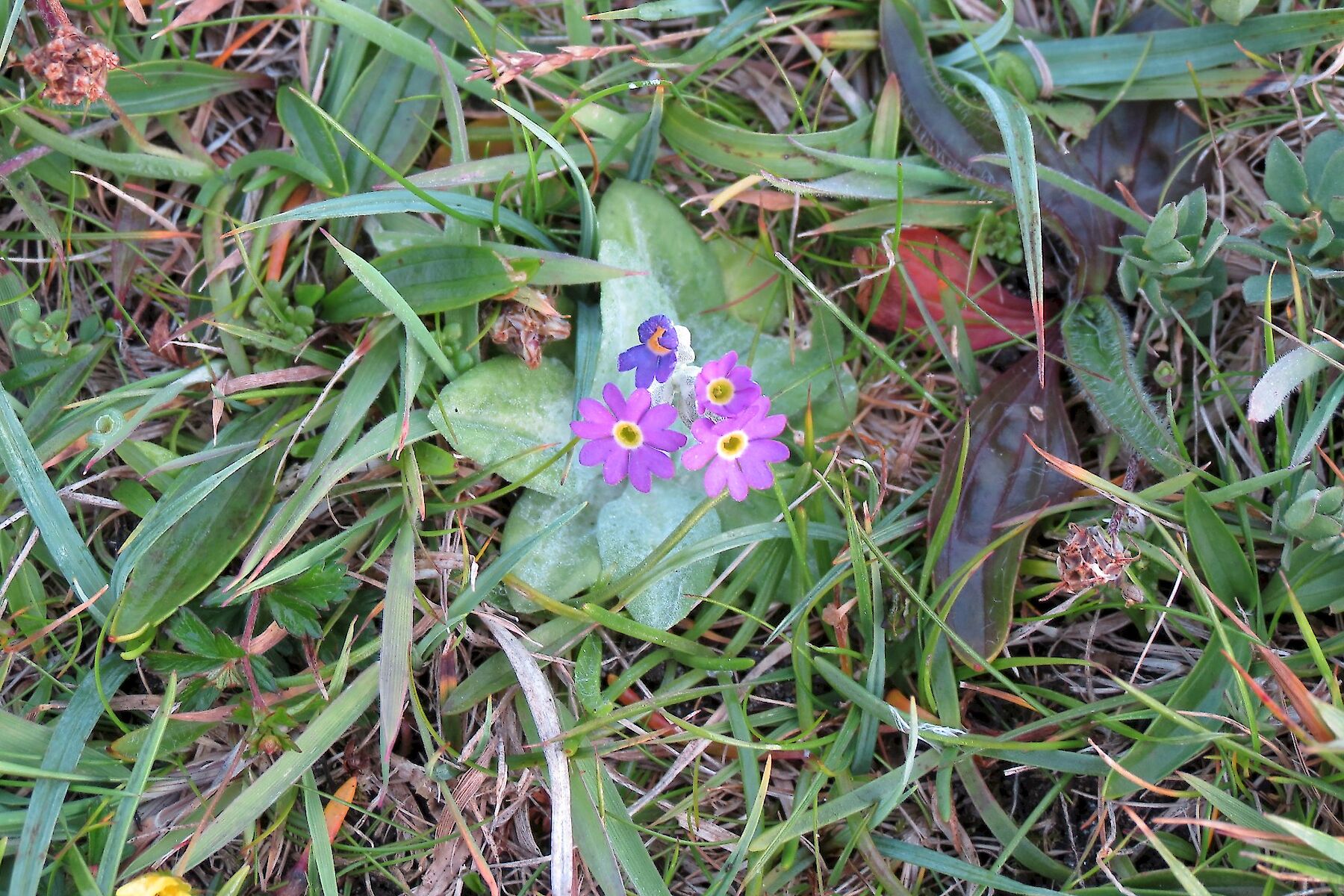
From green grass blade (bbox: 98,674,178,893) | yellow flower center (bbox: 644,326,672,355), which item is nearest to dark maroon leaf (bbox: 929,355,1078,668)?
yellow flower center (bbox: 644,326,672,355)

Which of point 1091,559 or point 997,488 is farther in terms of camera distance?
point 997,488

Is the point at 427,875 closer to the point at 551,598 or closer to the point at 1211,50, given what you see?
the point at 551,598

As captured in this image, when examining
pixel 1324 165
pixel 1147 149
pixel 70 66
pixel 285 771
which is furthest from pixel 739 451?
pixel 70 66

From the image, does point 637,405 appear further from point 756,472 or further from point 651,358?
point 756,472

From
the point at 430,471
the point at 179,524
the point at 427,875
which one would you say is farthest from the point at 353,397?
the point at 427,875

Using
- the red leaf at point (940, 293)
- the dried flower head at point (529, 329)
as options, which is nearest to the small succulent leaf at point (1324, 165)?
the red leaf at point (940, 293)

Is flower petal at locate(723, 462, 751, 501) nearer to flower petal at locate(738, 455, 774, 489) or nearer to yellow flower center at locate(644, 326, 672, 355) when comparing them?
flower petal at locate(738, 455, 774, 489)

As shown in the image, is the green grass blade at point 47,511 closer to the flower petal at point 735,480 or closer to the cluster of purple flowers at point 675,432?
the cluster of purple flowers at point 675,432
